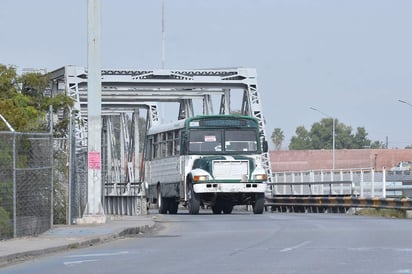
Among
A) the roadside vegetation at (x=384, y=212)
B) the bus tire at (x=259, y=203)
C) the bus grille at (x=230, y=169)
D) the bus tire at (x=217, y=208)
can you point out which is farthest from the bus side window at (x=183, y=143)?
the roadside vegetation at (x=384, y=212)

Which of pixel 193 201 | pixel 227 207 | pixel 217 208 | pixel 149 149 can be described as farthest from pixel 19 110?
pixel 149 149

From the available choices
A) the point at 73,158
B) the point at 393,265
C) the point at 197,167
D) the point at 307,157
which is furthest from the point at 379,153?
the point at 393,265

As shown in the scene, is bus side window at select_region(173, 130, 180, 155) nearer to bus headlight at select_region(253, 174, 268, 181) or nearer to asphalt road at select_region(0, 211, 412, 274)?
bus headlight at select_region(253, 174, 268, 181)

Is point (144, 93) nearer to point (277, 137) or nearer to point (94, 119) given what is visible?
point (94, 119)

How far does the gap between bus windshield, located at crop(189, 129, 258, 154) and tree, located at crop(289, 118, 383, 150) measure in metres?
94.5

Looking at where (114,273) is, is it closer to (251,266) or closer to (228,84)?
(251,266)

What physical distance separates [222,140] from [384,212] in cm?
602

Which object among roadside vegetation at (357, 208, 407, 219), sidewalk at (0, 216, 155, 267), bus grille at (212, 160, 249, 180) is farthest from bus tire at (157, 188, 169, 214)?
sidewalk at (0, 216, 155, 267)

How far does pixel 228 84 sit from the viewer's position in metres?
47.3

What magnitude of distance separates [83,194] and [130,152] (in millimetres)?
31960

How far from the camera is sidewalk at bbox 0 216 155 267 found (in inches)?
681

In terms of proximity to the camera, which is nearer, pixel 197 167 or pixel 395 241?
pixel 395 241

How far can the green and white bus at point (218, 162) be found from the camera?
3525 centimetres

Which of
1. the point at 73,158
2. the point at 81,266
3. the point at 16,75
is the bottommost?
the point at 81,266
